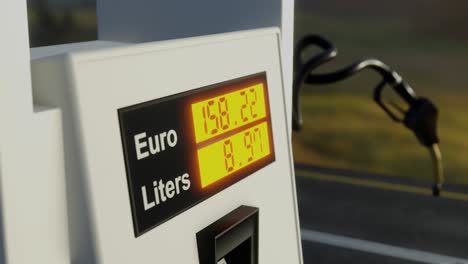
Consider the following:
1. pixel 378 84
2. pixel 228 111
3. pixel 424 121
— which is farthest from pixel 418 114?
pixel 228 111

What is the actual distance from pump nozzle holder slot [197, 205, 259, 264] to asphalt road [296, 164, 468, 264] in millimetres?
2334

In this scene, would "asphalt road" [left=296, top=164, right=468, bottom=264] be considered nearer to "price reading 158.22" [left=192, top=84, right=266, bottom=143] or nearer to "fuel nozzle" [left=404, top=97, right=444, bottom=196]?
"fuel nozzle" [left=404, top=97, right=444, bottom=196]

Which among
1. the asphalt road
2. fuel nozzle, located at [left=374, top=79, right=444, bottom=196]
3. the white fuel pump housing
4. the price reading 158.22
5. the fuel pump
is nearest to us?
the white fuel pump housing

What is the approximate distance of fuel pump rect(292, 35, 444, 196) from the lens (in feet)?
8.77

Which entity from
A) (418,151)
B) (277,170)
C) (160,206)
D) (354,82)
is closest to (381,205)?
(418,151)

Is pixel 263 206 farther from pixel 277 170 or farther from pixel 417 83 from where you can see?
pixel 417 83

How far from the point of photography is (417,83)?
488 centimetres

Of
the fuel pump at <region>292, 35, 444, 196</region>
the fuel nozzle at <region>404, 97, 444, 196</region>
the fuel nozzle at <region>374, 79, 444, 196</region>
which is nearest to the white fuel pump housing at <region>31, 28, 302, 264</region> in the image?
the fuel pump at <region>292, 35, 444, 196</region>

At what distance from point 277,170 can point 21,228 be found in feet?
1.63

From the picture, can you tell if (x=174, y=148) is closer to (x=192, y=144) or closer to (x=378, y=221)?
(x=192, y=144)

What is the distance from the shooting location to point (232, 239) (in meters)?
0.87

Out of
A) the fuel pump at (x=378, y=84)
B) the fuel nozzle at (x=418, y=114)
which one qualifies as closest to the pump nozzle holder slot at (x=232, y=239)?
the fuel pump at (x=378, y=84)

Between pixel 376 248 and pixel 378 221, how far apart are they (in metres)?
0.41

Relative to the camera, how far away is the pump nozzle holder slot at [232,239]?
0.81 meters
